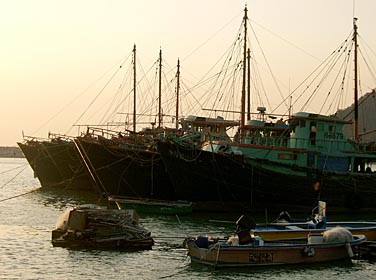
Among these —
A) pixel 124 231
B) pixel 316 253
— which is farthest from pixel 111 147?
pixel 316 253

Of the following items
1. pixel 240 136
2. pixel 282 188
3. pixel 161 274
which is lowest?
pixel 161 274

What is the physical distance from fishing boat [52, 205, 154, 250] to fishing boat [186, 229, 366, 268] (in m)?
3.29

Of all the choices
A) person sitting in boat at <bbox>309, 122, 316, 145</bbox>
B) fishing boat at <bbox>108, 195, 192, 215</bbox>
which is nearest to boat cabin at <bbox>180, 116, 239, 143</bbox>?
person sitting in boat at <bbox>309, 122, 316, 145</bbox>

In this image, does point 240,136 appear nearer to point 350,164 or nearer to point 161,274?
point 350,164

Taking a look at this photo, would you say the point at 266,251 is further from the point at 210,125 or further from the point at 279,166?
the point at 210,125

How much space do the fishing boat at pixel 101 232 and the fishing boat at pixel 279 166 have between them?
12.2m

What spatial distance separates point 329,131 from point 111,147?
14954 mm

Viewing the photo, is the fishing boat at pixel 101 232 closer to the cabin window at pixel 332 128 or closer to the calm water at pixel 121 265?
the calm water at pixel 121 265

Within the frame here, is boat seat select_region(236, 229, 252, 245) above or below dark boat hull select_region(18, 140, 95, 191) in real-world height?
below

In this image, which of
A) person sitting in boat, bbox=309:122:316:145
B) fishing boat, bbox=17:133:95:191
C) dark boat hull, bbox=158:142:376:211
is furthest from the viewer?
fishing boat, bbox=17:133:95:191

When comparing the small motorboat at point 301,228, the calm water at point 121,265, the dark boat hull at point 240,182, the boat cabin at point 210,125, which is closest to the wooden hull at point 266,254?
the calm water at point 121,265

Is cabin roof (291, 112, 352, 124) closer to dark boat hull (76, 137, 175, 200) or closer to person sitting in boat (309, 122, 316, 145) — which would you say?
person sitting in boat (309, 122, 316, 145)

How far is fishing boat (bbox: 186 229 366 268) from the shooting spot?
2177 cm

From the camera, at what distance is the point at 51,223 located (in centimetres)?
3409
